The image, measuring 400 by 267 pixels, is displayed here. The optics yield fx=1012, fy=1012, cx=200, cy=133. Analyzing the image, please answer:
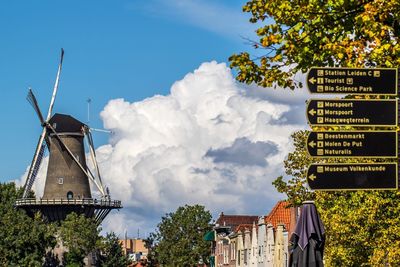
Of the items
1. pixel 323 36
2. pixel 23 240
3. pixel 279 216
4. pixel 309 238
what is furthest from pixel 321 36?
pixel 23 240

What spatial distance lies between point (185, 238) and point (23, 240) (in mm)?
24946

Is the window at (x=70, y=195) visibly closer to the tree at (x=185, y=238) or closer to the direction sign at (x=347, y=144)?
the tree at (x=185, y=238)

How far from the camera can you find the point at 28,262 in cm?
11288

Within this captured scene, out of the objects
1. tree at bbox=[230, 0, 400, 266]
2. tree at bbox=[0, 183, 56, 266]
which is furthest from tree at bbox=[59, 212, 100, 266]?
tree at bbox=[230, 0, 400, 266]

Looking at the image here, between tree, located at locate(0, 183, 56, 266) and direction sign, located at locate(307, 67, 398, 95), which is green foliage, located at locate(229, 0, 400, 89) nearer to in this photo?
direction sign, located at locate(307, 67, 398, 95)

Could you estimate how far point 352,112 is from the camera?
15273 mm

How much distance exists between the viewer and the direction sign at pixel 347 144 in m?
15.3

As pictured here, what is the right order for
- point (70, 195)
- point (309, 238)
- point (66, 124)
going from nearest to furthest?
point (309, 238) < point (70, 195) < point (66, 124)

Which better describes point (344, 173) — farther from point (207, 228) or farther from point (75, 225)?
point (207, 228)

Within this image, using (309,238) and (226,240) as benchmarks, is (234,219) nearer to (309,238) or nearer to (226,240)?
(226,240)

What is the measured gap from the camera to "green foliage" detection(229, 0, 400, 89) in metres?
→ 18.4

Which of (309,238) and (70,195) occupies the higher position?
(70,195)

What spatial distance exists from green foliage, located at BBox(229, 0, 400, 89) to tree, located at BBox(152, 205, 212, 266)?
106619 millimetres

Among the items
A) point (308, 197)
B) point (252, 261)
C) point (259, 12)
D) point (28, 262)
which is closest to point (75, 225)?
point (28, 262)
